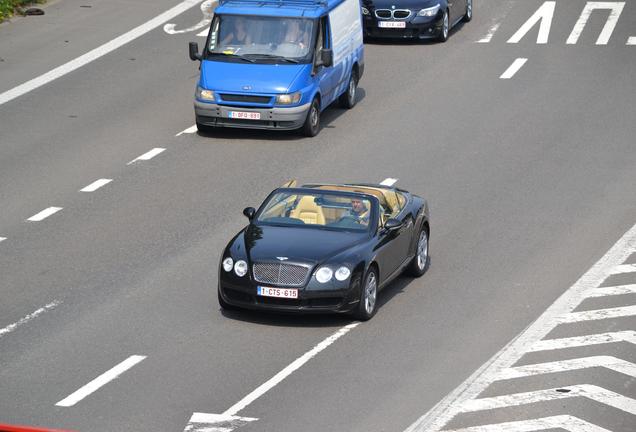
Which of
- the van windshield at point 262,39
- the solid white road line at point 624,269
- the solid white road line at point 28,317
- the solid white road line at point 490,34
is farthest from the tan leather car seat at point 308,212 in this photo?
the solid white road line at point 490,34

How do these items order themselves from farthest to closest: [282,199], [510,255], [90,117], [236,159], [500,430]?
[90,117], [236,159], [510,255], [282,199], [500,430]

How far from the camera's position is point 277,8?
26.8 meters

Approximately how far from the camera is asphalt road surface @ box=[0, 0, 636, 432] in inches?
569

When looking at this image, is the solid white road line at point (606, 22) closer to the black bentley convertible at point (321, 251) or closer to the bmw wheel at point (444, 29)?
the bmw wheel at point (444, 29)

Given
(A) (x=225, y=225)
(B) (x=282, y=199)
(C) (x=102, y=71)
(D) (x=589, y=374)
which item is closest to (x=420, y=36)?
(C) (x=102, y=71)

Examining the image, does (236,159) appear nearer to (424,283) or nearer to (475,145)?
(475,145)

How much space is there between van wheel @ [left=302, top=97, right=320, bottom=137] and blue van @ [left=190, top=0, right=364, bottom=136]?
Answer: 0.02 meters

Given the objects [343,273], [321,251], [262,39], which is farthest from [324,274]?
[262,39]

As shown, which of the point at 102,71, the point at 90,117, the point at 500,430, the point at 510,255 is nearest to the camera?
the point at 500,430

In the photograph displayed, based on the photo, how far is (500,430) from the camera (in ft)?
44.2

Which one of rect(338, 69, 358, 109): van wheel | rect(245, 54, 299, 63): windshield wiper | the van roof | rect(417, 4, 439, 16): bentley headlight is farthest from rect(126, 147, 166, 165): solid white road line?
rect(417, 4, 439, 16): bentley headlight

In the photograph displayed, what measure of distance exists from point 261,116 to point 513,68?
310 inches

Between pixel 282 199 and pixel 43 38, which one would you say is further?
pixel 43 38

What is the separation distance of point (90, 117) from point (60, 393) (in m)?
13.8
